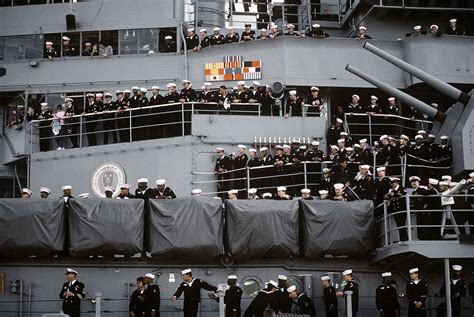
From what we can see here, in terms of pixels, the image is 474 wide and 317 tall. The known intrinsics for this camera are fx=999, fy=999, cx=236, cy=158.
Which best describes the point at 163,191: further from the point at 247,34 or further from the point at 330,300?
the point at 247,34

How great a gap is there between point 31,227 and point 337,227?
5.82 meters

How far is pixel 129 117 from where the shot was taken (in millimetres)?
22859

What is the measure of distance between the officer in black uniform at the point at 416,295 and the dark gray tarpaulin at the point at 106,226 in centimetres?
507

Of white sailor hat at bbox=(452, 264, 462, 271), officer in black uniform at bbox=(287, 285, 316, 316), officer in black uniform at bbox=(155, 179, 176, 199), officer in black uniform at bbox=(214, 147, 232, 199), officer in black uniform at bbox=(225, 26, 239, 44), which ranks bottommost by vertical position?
officer in black uniform at bbox=(287, 285, 316, 316)

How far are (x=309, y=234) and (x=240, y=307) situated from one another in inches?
83.6

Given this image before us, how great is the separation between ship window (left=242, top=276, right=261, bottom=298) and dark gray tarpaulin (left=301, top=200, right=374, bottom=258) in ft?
3.61

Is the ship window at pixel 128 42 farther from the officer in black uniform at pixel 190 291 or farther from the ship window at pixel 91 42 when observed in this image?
the officer in black uniform at pixel 190 291

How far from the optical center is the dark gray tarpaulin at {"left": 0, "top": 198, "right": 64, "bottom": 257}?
61.2 feet

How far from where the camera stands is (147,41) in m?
26.9

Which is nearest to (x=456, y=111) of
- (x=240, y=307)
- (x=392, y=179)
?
(x=392, y=179)

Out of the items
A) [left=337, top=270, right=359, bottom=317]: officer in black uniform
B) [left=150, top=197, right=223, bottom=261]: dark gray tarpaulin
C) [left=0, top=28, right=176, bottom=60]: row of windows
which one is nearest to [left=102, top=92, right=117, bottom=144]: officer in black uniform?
[left=0, top=28, right=176, bottom=60]: row of windows

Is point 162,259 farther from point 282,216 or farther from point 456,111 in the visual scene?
point 456,111

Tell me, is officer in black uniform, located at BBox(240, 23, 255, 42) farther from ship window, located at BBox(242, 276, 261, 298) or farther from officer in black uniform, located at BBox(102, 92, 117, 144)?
ship window, located at BBox(242, 276, 261, 298)

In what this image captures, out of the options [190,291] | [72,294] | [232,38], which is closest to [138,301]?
[190,291]
